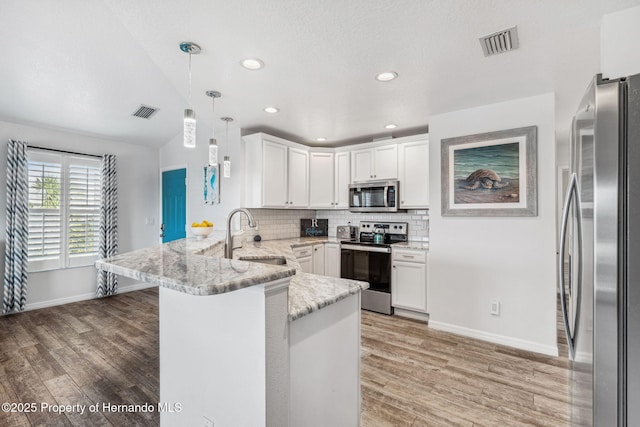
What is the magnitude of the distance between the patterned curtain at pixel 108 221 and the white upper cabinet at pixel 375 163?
12.5 feet

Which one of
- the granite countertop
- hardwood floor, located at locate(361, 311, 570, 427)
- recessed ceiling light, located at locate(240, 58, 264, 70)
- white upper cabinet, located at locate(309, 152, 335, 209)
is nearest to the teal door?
white upper cabinet, located at locate(309, 152, 335, 209)

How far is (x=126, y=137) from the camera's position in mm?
4941

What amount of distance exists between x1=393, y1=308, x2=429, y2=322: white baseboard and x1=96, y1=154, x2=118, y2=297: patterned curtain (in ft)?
14.4

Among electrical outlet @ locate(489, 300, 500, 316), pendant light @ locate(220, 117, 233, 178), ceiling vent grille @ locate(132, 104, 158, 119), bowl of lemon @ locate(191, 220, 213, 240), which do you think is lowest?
electrical outlet @ locate(489, 300, 500, 316)

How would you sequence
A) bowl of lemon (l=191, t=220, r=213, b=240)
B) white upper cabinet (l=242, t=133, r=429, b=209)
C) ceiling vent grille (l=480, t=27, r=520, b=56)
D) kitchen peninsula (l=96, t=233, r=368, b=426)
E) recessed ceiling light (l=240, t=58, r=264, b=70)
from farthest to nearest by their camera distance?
white upper cabinet (l=242, t=133, r=429, b=209)
bowl of lemon (l=191, t=220, r=213, b=240)
recessed ceiling light (l=240, t=58, r=264, b=70)
ceiling vent grille (l=480, t=27, r=520, b=56)
kitchen peninsula (l=96, t=233, r=368, b=426)

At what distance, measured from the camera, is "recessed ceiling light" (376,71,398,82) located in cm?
252

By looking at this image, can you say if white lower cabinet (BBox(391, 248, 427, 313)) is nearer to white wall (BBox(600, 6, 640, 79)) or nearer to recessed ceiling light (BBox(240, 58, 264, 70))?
white wall (BBox(600, 6, 640, 79))

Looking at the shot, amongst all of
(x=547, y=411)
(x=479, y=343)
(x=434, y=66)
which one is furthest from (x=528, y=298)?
(x=434, y=66)

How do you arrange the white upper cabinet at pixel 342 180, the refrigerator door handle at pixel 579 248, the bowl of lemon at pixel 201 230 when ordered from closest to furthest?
the refrigerator door handle at pixel 579 248 < the bowl of lemon at pixel 201 230 < the white upper cabinet at pixel 342 180

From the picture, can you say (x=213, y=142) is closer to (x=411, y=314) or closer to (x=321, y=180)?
(x=321, y=180)

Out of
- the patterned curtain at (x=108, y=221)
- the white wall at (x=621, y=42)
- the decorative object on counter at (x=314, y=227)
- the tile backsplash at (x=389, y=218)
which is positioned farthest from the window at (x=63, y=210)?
the white wall at (x=621, y=42)

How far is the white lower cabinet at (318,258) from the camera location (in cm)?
443

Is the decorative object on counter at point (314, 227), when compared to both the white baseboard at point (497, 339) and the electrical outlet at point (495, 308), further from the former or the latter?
the electrical outlet at point (495, 308)

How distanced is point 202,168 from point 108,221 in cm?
169
